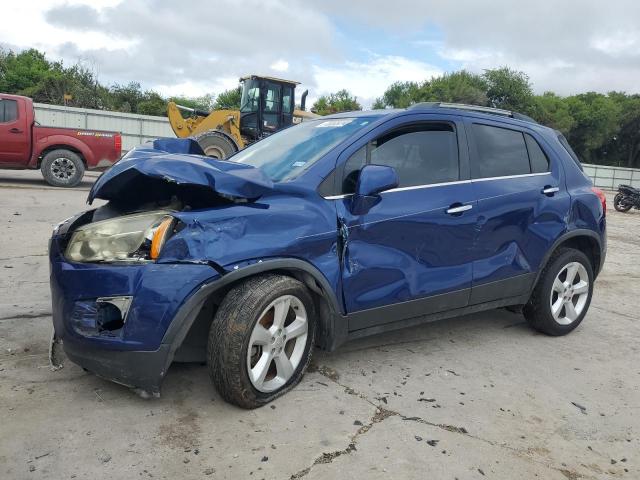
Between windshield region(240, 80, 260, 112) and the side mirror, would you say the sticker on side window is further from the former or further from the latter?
windshield region(240, 80, 260, 112)

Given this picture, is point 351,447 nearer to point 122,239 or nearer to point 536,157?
point 122,239

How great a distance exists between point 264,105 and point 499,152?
12.4 m

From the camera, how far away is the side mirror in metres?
3.28

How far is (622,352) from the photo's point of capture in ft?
14.5

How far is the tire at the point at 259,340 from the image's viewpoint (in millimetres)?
2893

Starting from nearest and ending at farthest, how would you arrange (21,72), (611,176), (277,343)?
(277,343) → (611,176) → (21,72)

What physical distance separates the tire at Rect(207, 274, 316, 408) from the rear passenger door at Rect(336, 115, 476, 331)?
1.15 ft

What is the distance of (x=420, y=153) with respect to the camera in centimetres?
379

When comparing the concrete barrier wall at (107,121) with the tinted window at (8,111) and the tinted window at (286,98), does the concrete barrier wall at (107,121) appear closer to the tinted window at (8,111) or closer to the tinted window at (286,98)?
the tinted window at (286,98)

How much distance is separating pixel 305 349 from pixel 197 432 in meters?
0.79

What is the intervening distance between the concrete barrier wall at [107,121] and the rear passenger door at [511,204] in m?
20.4

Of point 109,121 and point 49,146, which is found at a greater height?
point 109,121

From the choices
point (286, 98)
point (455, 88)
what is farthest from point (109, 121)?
point (455, 88)

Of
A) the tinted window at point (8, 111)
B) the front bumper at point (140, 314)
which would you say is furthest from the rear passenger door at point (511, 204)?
Result: the tinted window at point (8, 111)
